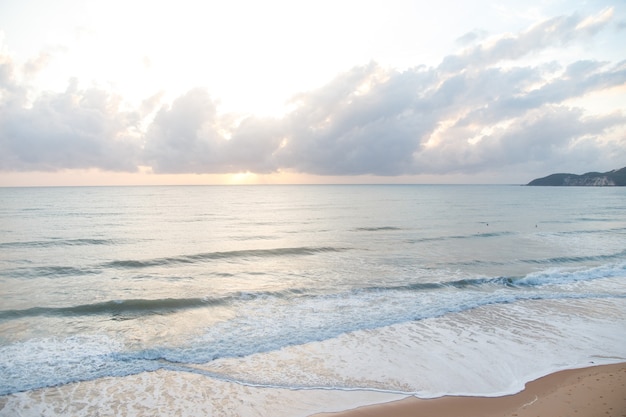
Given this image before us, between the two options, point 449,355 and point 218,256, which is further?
point 218,256

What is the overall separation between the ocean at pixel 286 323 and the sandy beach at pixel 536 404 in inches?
14.2

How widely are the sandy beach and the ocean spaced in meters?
0.36

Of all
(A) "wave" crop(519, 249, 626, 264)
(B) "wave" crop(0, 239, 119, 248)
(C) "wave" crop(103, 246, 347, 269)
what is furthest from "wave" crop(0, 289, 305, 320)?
(A) "wave" crop(519, 249, 626, 264)

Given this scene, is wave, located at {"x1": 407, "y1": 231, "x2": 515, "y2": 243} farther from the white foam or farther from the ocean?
the white foam

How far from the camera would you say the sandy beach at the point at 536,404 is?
825 centimetres

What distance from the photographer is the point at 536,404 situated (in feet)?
28.4

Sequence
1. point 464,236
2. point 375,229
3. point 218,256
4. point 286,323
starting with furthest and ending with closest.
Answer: point 375,229
point 464,236
point 218,256
point 286,323

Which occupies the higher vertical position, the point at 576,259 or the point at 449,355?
the point at 576,259

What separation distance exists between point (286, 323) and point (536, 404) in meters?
8.37

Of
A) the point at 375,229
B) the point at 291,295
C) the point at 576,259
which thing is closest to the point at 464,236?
the point at 375,229

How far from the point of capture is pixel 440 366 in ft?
34.8

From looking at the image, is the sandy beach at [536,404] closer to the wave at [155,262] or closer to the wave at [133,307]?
the wave at [133,307]

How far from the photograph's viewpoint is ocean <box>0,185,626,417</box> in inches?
371

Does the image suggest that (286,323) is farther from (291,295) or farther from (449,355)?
(449,355)
